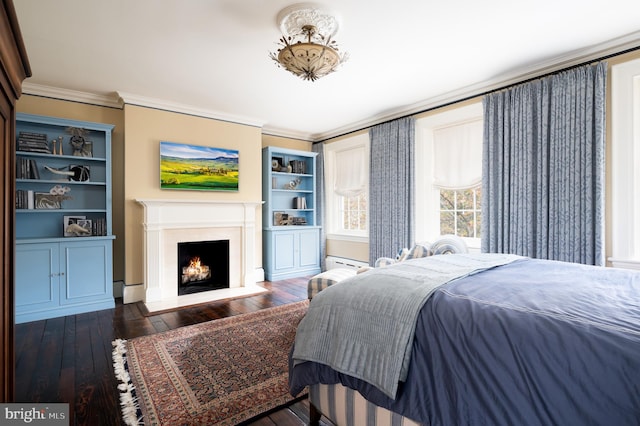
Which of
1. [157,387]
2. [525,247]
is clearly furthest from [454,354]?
[525,247]

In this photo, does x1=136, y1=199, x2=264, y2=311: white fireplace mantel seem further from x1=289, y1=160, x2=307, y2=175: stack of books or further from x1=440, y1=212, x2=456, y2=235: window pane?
x1=440, y1=212, x2=456, y2=235: window pane

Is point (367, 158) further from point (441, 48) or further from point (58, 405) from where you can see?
point (58, 405)

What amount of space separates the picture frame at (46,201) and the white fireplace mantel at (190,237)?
Result: 2.82 ft

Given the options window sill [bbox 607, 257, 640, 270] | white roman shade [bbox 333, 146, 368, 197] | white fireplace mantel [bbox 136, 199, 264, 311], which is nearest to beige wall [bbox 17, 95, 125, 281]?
white fireplace mantel [bbox 136, 199, 264, 311]

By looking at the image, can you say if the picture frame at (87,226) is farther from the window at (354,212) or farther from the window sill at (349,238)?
the window at (354,212)

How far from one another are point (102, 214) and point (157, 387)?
289cm

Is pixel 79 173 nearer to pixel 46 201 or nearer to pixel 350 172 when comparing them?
pixel 46 201

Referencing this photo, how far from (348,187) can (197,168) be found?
253 cm

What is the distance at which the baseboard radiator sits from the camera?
17.6ft

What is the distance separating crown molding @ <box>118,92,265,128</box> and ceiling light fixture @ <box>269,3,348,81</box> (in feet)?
7.84

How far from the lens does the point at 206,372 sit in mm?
2277

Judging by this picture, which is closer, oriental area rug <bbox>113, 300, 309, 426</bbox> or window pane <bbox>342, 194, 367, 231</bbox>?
oriental area rug <bbox>113, 300, 309, 426</bbox>

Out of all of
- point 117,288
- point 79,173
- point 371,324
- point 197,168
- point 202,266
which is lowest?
point 117,288

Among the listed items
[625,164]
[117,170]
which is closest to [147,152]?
[117,170]
